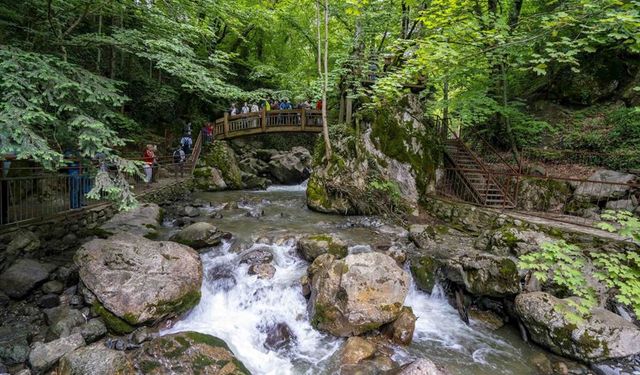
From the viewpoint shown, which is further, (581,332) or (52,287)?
(52,287)

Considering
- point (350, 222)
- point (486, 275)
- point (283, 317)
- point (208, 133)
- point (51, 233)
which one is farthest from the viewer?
point (208, 133)

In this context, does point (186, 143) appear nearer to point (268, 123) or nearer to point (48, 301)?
point (268, 123)

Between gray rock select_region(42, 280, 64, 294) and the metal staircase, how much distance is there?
1177cm

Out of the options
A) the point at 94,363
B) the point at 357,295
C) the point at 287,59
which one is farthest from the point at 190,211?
the point at 287,59

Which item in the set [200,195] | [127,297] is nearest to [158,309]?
[127,297]

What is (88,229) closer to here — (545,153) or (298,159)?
(298,159)

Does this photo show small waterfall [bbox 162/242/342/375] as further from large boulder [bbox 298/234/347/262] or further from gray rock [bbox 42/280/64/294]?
gray rock [bbox 42/280/64/294]

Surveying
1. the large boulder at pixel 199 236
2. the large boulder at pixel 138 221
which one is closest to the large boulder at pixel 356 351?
the large boulder at pixel 199 236

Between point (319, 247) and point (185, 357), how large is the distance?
409 cm

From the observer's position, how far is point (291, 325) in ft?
22.0

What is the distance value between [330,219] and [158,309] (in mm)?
6921

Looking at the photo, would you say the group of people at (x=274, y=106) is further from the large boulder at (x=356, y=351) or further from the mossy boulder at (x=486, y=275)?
the large boulder at (x=356, y=351)

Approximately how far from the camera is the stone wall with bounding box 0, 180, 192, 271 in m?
6.49

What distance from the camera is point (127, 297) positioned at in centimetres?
588
